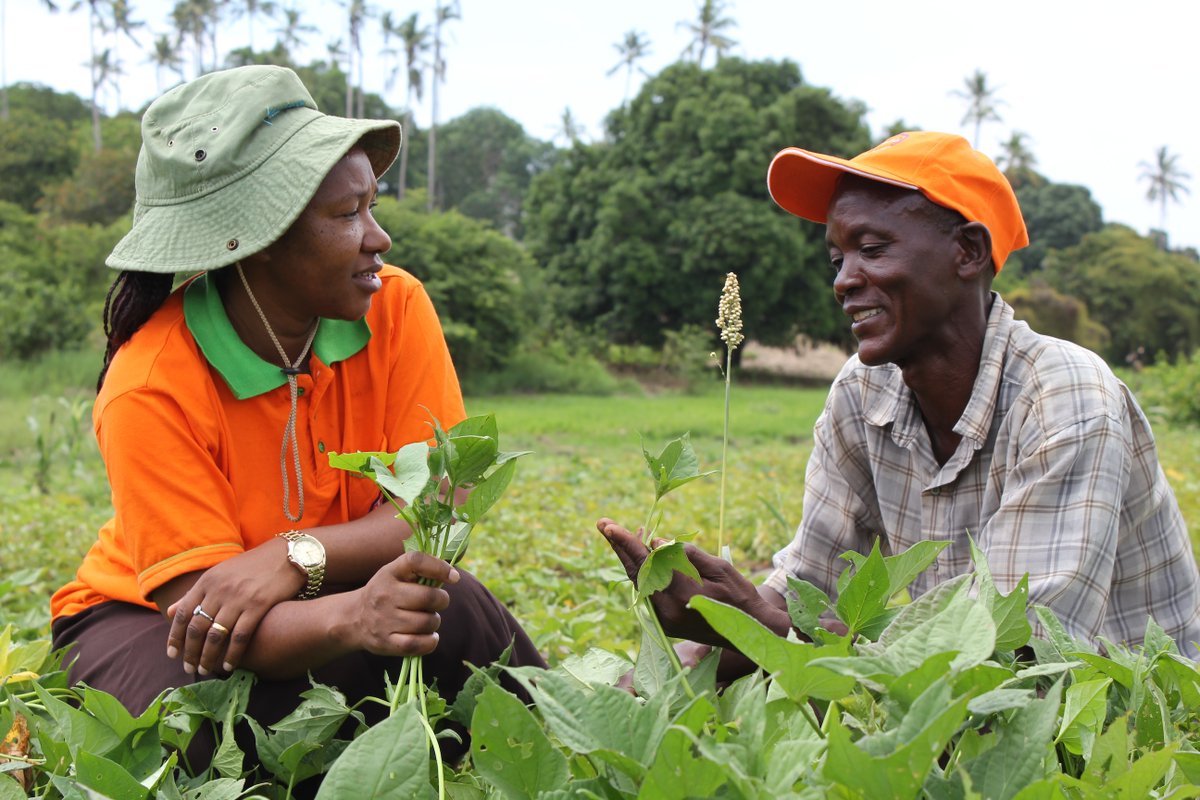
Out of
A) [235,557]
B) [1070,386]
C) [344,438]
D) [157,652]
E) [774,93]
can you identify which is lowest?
[157,652]

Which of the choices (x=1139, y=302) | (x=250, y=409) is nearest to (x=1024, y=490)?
(x=250, y=409)

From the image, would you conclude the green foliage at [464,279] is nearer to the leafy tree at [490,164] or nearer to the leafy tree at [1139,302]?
the leafy tree at [1139,302]

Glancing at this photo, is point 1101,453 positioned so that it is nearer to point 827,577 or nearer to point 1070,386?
point 1070,386

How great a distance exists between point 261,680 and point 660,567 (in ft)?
2.40

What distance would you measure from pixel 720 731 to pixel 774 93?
21601 mm

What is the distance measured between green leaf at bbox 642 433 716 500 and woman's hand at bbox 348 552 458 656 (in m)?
0.24

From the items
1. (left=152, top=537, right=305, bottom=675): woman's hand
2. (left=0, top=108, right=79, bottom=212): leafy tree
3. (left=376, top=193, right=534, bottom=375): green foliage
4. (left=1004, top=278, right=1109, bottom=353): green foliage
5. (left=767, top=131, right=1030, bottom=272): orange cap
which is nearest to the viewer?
(left=152, top=537, right=305, bottom=675): woman's hand

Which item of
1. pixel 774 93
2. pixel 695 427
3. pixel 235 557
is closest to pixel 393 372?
pixel 235 557

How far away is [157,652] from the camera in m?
1.58

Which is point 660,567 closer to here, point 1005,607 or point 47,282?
point 1005,607

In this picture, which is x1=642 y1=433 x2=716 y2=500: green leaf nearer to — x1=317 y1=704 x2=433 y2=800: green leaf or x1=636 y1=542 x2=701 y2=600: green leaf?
x1=636 y1=542 x2=701 y2=600: green leaf

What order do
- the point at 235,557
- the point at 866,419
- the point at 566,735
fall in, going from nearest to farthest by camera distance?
the point at 566,735 < the point at 235,557 < the point at 866,419

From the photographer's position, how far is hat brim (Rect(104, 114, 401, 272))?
5.01 feet

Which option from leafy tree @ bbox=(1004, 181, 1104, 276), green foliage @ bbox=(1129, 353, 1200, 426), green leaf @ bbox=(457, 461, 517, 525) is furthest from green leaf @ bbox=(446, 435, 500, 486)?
leafy tree @ bbox=(1004, 181, 1104, 276)
